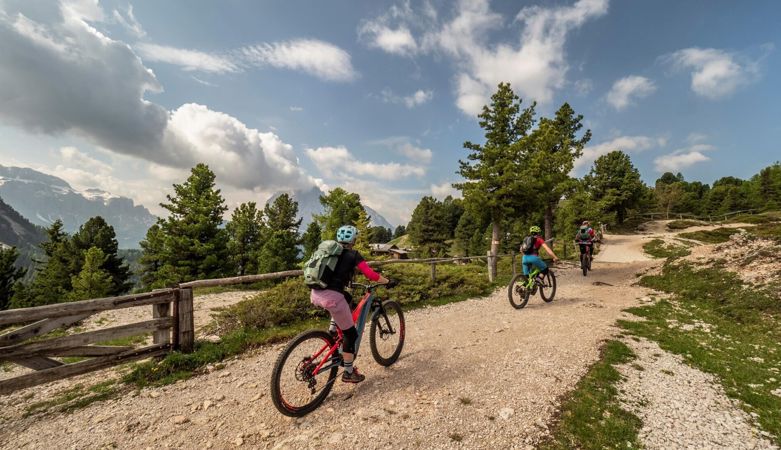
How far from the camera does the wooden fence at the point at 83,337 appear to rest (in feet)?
16.8

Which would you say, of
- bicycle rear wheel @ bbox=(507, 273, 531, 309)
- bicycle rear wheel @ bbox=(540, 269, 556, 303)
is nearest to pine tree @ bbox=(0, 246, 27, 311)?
bicycle rear wheel @ bbox=(507, 273, 531, 309)

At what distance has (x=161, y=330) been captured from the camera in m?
6.74

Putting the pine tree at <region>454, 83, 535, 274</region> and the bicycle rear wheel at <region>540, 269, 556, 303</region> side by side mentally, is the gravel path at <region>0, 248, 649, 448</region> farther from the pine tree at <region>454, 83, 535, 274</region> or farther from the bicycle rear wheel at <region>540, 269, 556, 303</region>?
the pine tree at <region>454, 83, 535, 274</region>

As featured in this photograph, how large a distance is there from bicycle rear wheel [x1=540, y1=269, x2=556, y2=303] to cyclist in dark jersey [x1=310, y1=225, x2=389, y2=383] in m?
8.43

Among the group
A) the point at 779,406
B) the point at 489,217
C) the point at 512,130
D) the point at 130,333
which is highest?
the point at 512,130

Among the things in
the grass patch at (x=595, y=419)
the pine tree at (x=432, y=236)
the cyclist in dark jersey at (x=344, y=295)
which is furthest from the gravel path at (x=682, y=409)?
the pine tree at (x=432, y=236)

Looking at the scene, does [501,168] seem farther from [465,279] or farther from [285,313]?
[285,313]

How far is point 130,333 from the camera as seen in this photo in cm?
611

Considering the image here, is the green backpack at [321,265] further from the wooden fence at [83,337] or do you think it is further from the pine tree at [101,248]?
the pine tree at [101,248]

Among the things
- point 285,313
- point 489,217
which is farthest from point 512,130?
Result: point 285,313

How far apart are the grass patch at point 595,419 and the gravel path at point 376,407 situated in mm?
209

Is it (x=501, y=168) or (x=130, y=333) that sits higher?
(x=501, y=168)

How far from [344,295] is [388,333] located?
71.1 inches

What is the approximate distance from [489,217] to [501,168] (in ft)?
11.1
